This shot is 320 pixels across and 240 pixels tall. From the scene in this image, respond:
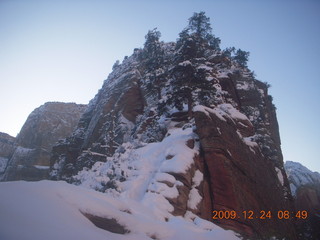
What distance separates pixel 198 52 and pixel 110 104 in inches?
784

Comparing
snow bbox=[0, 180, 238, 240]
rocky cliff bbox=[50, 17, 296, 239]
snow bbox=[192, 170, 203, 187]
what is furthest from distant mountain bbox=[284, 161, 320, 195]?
snow bbox=[0, 180, 238, 240]

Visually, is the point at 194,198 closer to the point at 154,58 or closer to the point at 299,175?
the point at 154,58

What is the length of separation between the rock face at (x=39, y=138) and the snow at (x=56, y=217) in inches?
2342

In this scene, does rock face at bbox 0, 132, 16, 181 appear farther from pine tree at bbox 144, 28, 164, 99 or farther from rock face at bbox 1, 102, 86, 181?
pine tree at bbox 144, 28, 164, 99

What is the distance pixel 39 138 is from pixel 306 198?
6412 cm

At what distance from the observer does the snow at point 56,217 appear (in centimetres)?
320

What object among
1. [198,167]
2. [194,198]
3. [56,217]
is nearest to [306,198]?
Answer: [198,167]

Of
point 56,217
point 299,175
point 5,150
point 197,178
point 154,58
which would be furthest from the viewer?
point 5,150

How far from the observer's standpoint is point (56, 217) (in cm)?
383

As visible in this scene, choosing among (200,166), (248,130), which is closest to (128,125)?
(248,130)

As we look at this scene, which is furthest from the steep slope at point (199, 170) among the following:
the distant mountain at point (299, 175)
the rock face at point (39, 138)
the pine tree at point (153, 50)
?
the rock face at point (39, 138)

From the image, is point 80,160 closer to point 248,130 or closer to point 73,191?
point 248,130

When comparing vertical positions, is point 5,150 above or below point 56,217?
above

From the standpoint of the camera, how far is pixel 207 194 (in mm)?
14117
